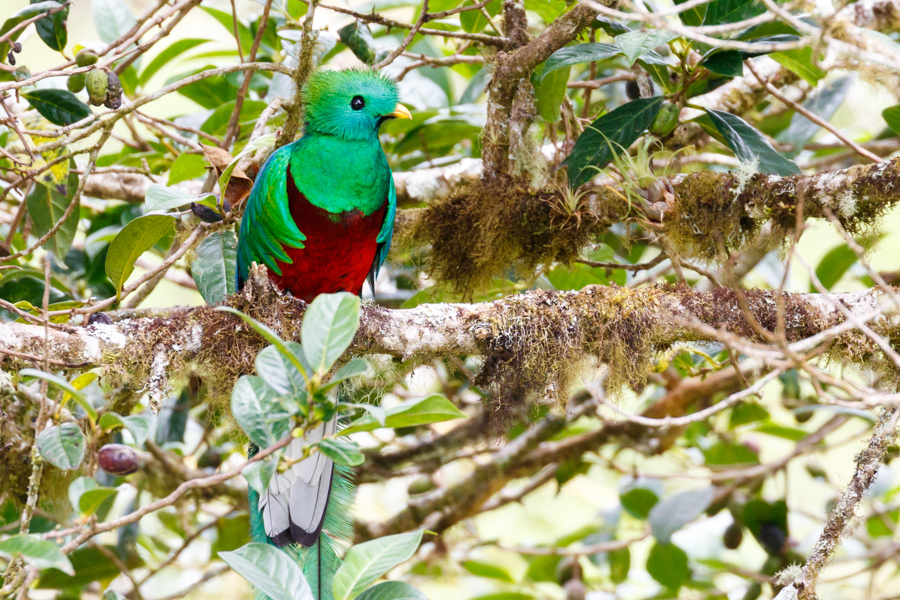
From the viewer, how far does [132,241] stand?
2279mm

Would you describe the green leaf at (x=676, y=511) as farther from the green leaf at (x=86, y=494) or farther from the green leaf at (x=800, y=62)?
the green leaf at (x=86, y=494)

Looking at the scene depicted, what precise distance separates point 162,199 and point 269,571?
1.02 m

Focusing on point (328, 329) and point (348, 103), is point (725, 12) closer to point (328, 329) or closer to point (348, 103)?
point (348, 103)

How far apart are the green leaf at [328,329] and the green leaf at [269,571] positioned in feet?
1.48

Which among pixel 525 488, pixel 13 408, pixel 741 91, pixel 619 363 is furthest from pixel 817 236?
pixel 13 408

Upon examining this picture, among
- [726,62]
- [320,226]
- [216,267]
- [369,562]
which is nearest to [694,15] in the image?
[726,62]

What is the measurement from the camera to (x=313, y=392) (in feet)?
4.81

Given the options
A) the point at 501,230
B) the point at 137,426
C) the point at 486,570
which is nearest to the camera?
the point at 137,426

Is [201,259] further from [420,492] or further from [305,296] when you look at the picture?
[420,492]

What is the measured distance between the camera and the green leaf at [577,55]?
239 centimetres

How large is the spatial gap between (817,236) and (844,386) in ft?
14.9

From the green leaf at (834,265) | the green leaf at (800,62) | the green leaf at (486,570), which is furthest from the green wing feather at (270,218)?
the green leaf at (834,265)

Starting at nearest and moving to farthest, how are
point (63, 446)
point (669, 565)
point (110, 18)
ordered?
1. point (63, 446)
2. point (110, 18)
3. point (669, 565)

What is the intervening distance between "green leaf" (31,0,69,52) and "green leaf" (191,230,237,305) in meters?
0.90
